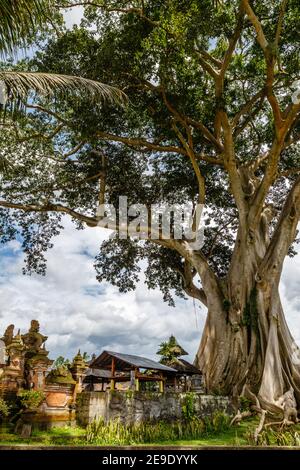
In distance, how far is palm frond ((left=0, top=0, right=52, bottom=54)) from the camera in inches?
181

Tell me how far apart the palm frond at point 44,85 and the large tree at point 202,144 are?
4.20 m

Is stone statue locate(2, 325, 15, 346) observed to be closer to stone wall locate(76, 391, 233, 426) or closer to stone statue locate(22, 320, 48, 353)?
stone statue locate(22, 320, 48, 353)

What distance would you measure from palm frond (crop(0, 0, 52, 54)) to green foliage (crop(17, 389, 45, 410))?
650 cm

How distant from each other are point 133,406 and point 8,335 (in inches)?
135

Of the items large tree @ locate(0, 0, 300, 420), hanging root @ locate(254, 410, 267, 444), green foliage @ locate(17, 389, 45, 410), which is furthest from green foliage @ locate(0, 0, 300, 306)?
green foliage @ locate(17, 389, 45, 410)

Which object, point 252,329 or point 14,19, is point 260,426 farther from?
point 14,19

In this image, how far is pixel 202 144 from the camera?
14.1m

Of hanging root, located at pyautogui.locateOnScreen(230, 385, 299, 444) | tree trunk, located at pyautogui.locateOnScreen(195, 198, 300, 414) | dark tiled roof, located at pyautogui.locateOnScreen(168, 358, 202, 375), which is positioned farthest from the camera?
dark tiled roof, located at pyautogui.locateOnScreen(168, 358, 202, 375)

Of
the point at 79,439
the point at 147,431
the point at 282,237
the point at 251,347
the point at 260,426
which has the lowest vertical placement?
the point at 79,439

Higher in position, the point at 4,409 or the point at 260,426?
the point at 4,409

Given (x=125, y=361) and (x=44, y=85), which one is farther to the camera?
(x=125, y=361)

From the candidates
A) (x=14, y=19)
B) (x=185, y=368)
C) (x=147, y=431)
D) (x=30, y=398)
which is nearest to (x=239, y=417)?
(x=147, y=431)
